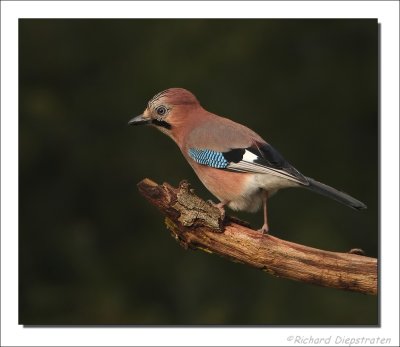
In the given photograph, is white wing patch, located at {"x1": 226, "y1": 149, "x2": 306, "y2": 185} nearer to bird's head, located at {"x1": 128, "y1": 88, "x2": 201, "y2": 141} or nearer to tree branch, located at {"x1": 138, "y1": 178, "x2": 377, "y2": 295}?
tree branch, located at {"x1": 138, "y1": 178, "x2": 377, "y2": 295}

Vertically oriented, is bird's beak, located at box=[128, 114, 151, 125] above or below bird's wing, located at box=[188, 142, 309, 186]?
above

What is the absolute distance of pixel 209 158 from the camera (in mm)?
7000

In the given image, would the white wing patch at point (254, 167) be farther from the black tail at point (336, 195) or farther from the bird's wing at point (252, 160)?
the black tail at point (336, 195)

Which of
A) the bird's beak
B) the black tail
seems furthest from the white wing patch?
the bird's beak

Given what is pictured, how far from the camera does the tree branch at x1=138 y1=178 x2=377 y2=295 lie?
6680 mm

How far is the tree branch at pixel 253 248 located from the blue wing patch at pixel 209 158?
0.36 m

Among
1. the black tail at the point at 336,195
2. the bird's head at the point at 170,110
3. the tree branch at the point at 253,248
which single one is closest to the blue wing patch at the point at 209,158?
the bird's head at the point at 170,110

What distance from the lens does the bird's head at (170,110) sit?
7.09m

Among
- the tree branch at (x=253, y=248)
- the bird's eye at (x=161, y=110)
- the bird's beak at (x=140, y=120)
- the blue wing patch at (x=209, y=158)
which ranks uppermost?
the bird's eye at (x=161, y=110)

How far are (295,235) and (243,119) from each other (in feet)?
4.87

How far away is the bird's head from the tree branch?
2.13 ft

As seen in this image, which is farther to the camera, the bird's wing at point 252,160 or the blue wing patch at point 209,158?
the blue wing patch at point 209,158

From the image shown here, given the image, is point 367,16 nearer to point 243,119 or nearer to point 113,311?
point 243,119

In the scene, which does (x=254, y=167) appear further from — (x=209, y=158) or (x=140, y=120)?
(x=140, y=120)
